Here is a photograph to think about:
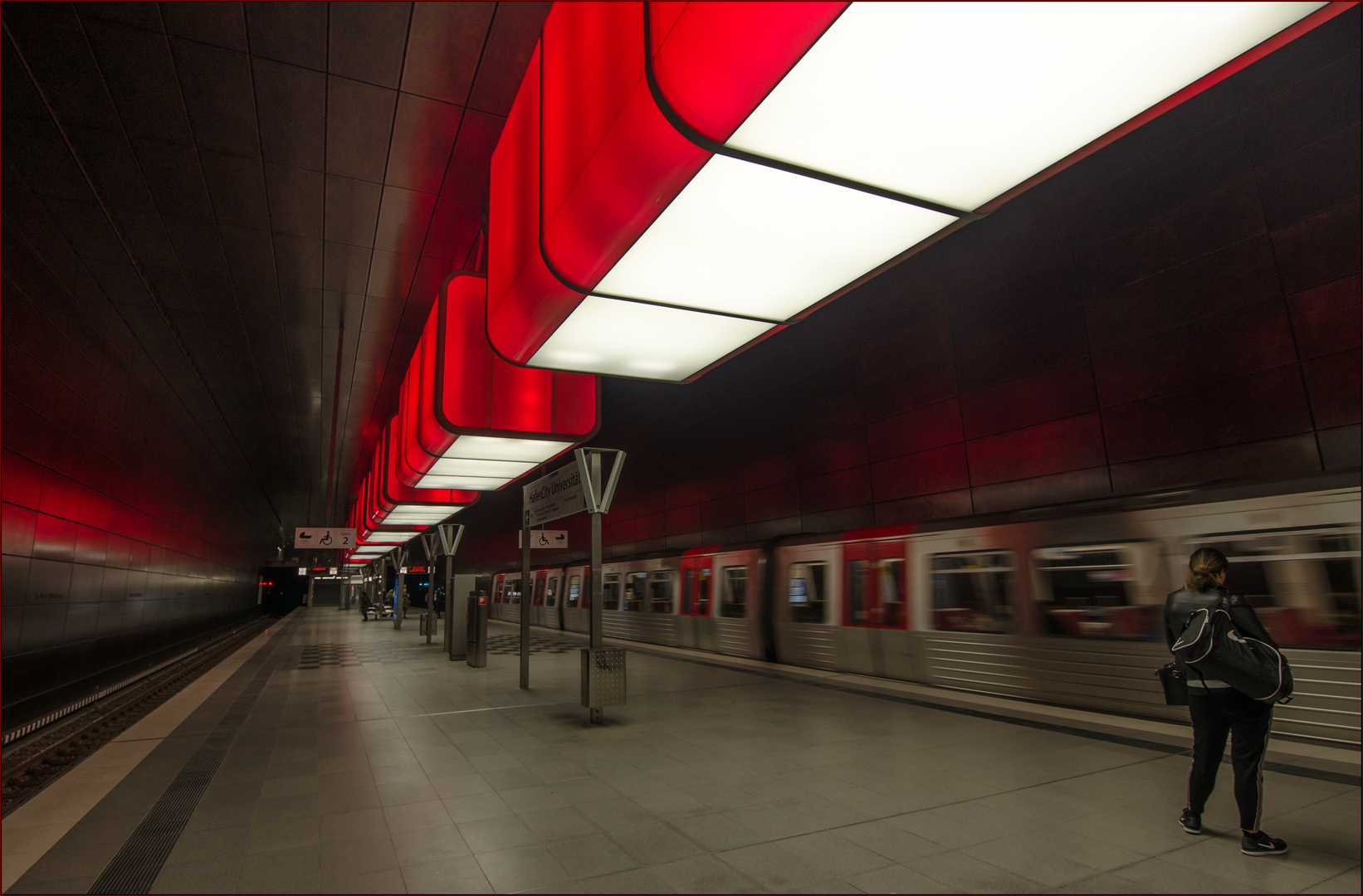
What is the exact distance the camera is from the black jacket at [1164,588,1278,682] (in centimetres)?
334

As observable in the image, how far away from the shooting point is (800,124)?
8.48 ft

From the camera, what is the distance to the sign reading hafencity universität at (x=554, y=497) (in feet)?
27.2

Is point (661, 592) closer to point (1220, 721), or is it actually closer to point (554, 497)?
point (554, 497)

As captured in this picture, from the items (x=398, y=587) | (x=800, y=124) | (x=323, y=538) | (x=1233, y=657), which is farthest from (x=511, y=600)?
(x=800, y=124)

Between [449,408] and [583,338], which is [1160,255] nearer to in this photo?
[583,338]

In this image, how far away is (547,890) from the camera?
3.04 metres

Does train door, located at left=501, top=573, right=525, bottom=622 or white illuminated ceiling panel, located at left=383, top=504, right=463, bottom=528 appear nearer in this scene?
white illuminated ceiling panel, located at left=383, top=504, right=463, bottom=528

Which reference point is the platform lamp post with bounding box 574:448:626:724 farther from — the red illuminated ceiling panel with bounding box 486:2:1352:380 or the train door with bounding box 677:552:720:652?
the train door with bounding box 677:552:720:652

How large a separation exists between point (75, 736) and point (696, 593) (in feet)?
30.6

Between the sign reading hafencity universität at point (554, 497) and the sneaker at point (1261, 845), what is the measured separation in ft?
20.1

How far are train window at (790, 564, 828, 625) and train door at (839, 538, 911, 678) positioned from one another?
500mm

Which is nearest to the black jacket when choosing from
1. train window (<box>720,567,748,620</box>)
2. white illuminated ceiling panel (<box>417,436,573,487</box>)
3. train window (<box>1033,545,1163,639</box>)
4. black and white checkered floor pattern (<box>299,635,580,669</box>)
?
train window (<box>1033,545,1163,639</box>)

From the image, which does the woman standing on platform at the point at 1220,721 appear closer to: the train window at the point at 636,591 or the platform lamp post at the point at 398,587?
the train window at the point at 636,591

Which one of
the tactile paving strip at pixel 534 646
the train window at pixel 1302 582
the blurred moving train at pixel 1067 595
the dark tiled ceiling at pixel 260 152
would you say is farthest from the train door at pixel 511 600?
the train window at pixel 1302 582
